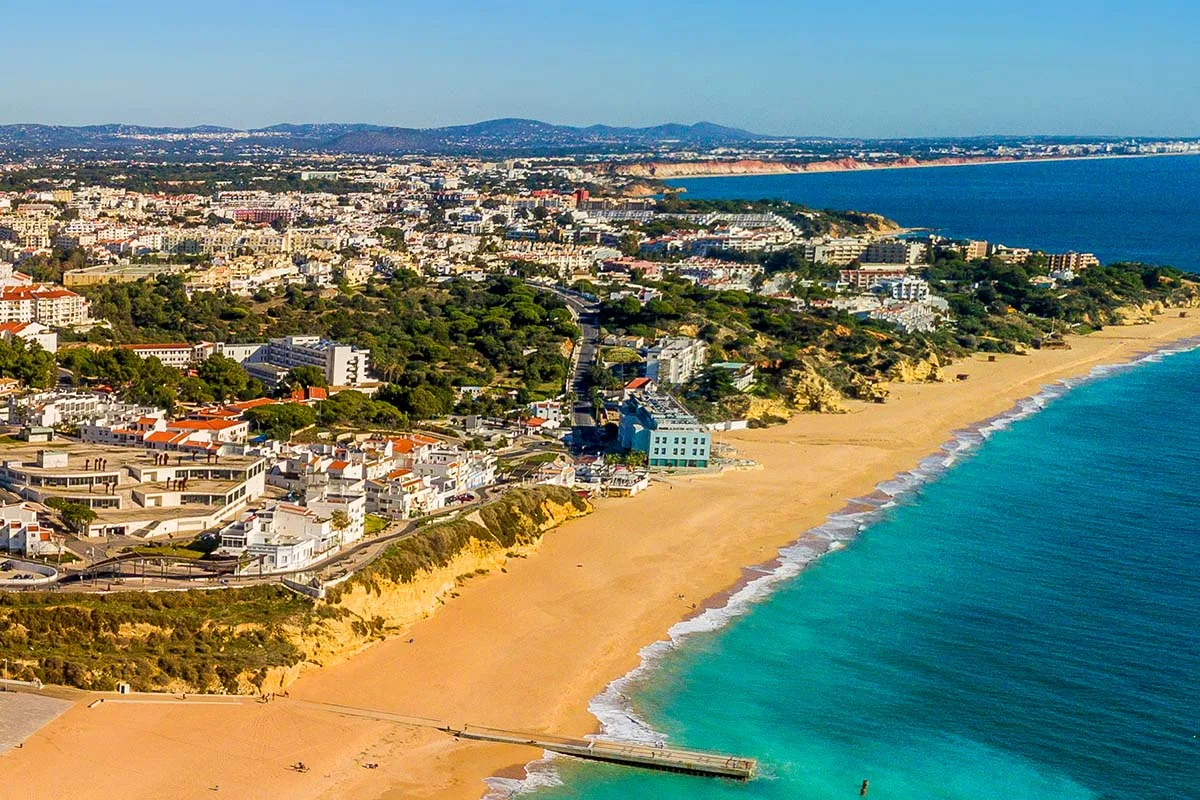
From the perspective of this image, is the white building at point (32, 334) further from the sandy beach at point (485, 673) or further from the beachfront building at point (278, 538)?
the beachfront building at point (278, 538)

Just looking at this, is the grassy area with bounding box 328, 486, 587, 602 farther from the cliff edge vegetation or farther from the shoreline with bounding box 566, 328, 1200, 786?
the shoreline with bounding box 566, 328, 1200, 786

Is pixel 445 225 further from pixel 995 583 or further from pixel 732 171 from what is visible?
pixel 732 171

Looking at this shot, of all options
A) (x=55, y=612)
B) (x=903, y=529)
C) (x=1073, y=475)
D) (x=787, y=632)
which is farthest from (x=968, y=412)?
(x=55, y=612)

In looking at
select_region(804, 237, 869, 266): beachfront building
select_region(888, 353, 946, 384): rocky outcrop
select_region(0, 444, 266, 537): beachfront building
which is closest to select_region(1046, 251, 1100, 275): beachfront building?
select_region(804, 237, 869, 266): beachfront building

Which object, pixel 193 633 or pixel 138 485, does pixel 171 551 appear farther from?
pixel 138 485


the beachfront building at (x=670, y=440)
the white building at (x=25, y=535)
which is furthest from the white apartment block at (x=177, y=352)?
the white building at (x=25, y=535)
